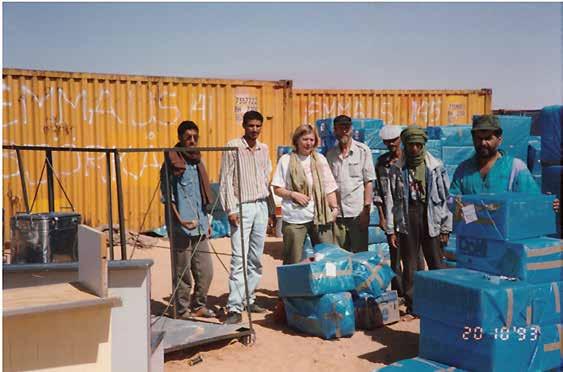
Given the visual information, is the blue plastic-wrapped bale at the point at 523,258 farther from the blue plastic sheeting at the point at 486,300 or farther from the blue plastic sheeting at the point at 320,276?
the blue plastic sheeting at the point at 320,276

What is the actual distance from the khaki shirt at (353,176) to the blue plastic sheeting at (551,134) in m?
1.74

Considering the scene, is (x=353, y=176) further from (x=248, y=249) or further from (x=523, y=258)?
(x=523, y=258)

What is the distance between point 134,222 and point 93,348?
25.5 feet

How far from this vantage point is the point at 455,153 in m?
8.66

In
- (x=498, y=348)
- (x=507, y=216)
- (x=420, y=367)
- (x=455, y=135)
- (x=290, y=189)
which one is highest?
(x=455, y=135)

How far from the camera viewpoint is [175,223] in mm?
5398

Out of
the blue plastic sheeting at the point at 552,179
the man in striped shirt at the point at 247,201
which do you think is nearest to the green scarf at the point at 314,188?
the man in striped shirt at the point at 247,201

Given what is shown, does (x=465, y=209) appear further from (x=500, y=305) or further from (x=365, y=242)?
(x=365, y=242)

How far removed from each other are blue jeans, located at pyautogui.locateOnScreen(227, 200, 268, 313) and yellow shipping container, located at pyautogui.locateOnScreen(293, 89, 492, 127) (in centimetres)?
684

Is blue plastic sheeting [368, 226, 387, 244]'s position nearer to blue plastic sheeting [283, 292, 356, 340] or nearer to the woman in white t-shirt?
the woman in white t-shirt

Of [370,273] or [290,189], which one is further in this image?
[290,189]

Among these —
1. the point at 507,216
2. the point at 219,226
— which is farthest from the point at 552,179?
the point at 219,226

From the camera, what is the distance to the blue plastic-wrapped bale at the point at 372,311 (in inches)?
205

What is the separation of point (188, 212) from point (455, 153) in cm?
473
